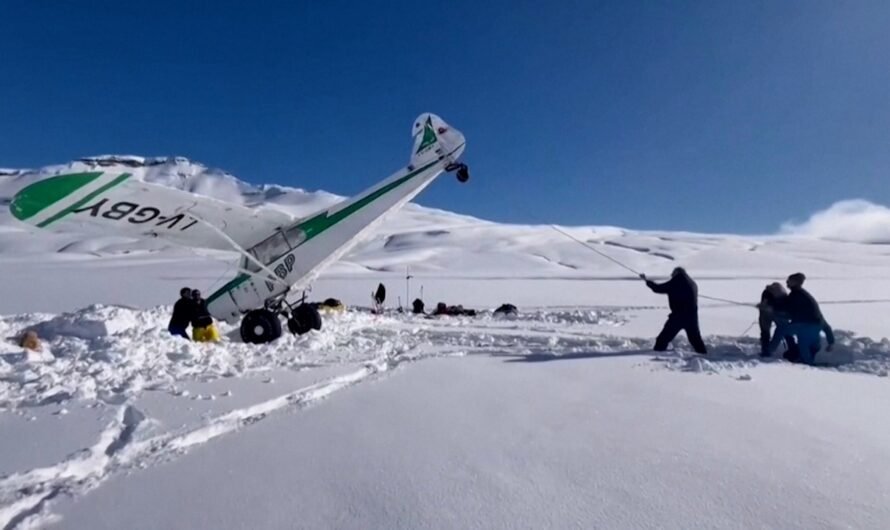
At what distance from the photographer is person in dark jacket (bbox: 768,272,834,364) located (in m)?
7.15

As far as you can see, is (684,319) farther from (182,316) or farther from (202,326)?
(182,316)

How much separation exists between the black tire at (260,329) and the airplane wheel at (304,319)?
119 cm

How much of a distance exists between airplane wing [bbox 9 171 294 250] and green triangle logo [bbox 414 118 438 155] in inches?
116

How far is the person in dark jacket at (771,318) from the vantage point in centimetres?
734

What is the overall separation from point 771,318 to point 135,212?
9.73 metres

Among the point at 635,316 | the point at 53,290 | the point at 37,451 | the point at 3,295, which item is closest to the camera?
the point at 37,451

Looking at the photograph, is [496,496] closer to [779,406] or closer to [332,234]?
[779,406]

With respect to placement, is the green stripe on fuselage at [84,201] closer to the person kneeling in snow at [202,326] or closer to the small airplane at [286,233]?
the small airplane at [286,233]

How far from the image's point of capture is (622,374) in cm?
550

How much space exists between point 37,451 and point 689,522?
3.60m

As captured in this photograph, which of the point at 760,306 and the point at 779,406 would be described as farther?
the point at 760,306

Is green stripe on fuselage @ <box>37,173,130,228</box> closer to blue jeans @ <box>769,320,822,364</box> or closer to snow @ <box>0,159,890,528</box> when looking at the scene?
snow @ <box>0,159,890,528</box>

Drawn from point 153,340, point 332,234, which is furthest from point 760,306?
point 153,340

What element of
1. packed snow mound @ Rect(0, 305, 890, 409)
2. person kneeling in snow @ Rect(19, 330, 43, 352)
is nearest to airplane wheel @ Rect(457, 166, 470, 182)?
packed snow mound @ Rect(0, 305, 890, 409)
